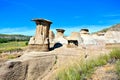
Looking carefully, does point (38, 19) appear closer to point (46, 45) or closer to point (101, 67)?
point (46, 45)

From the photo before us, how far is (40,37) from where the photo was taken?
22.3 metres

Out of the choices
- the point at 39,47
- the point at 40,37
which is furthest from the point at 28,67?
the point at 40,37

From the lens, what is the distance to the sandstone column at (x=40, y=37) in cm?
2184

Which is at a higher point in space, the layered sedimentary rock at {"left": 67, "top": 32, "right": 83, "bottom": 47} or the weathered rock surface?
the layered sedimentary rock at {"left": 67, "top": 32, "right": 83, "bottom": 47}

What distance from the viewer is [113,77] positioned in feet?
21.7

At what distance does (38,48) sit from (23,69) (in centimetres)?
479

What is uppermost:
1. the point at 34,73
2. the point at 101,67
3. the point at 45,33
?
the point at 45,33

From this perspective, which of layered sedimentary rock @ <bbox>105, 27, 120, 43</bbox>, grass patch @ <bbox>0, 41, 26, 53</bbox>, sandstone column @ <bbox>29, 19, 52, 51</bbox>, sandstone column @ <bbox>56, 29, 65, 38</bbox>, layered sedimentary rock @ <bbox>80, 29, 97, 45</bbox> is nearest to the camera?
sandstone column @ <bbox>29, 19, 52, 51</bbox>

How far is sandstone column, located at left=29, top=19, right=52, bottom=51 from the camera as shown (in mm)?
21844

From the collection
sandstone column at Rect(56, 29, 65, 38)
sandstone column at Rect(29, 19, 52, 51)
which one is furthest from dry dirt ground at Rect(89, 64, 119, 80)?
sandstone column at Rect(56, 29, 65, 38)

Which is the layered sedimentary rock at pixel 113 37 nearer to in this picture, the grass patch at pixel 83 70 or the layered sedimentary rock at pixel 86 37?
the layered sedimentary rock at pixel 86 37

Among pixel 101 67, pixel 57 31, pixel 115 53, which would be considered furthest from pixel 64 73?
pixel 57 31

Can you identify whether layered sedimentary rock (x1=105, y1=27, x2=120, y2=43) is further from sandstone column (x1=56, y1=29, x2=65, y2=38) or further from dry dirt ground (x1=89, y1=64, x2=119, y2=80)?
dry dirt ground (x1=89, y1=64, x2=119, y2=80)

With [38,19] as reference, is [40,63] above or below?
below
